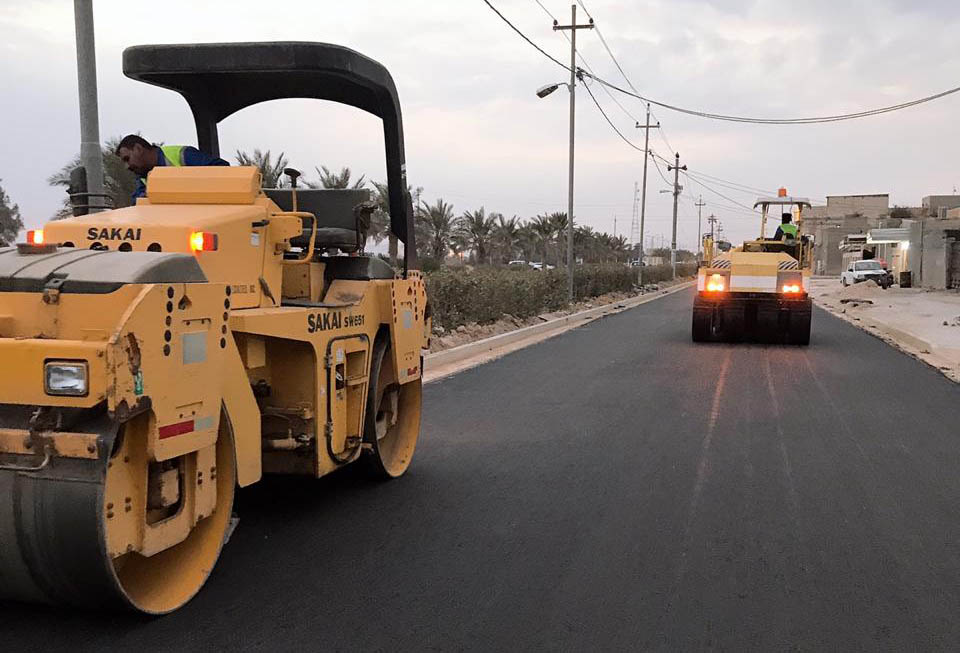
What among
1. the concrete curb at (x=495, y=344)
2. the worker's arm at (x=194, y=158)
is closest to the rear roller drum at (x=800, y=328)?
the concrete curb at (x=495, y=344)

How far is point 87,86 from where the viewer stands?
6.85 meters

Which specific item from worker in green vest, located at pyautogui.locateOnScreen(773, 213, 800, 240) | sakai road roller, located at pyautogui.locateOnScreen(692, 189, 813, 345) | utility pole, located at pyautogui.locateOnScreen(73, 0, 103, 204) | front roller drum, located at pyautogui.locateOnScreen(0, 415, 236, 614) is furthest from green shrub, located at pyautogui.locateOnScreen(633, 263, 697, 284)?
front roller drum, located at pyautogui.locateOnScreen(0, 415, 236, 614)

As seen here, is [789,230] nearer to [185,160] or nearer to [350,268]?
[350,268]

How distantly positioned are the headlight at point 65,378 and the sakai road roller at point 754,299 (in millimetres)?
14823

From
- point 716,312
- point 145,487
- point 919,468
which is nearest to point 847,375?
point 716,312

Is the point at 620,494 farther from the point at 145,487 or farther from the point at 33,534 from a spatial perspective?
the point at 33,534

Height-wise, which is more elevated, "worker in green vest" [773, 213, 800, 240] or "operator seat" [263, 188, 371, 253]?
"worker in green vest" [773, 213, 800, 240]

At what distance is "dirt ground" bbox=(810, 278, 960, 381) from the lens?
15363mm

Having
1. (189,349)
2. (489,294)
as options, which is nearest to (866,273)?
(489,294)

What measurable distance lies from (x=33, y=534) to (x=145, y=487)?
0.43 metres

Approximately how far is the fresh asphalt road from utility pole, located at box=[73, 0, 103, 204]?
310cm

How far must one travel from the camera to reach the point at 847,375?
482 inches

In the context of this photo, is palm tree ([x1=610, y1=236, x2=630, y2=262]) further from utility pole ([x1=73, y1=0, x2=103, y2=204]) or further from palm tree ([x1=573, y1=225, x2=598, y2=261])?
utility pole ([x1=73, y1=0, x2=103, y2=204])

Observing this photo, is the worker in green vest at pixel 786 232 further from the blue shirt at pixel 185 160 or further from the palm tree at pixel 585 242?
the palm tree at pixel 585 242
